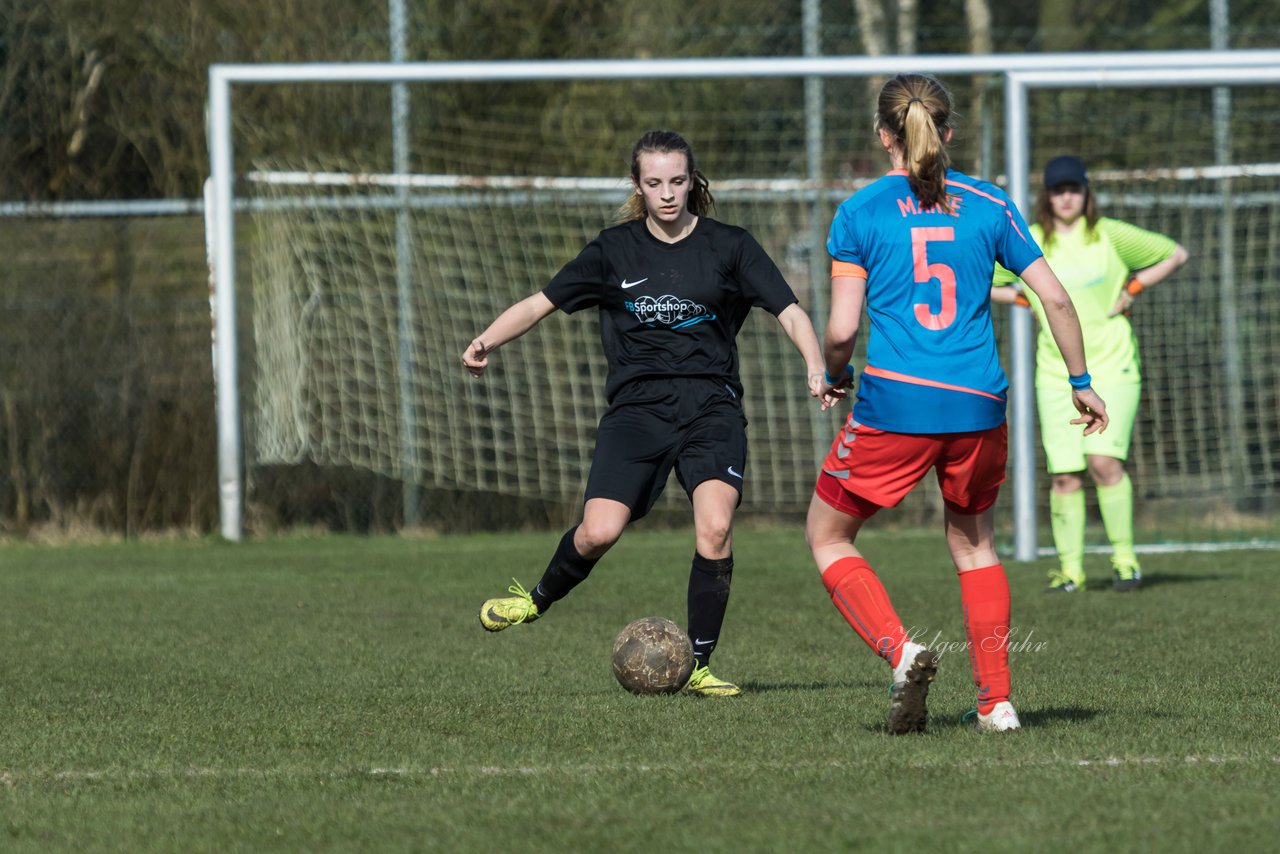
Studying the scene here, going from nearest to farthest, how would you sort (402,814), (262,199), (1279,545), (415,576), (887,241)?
(402,814), (887,241), (415,576), (1279,545), (262,199)

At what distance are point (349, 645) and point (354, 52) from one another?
806cm

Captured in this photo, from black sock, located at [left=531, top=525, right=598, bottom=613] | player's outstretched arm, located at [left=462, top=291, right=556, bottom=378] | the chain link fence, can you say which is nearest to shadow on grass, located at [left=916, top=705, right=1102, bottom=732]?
black sock, located at [left=531, top=525, right=598, bottom=613]

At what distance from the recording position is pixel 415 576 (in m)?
10.6

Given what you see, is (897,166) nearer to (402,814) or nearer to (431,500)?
(402,814)

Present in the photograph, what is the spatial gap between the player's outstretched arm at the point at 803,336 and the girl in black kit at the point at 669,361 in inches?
0.5

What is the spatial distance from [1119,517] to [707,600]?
4011 mm

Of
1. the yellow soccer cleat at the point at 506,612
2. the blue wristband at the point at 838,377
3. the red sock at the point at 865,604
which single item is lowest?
the yellow soccer cleat at the point at 506,612

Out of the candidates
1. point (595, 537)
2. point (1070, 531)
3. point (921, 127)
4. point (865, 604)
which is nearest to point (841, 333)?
point (921, 127)

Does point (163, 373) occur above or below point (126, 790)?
above

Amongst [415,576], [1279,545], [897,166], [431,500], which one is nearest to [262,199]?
[431,500]

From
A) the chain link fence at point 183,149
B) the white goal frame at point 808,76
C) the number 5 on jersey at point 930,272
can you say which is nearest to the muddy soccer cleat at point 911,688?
the number 5 on jersey at point 930,272

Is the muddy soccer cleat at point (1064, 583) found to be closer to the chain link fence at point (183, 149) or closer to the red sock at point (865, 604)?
the red sock at point (865, 604)

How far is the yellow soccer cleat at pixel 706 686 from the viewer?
5.91m

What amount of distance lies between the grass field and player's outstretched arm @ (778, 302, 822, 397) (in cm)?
106
